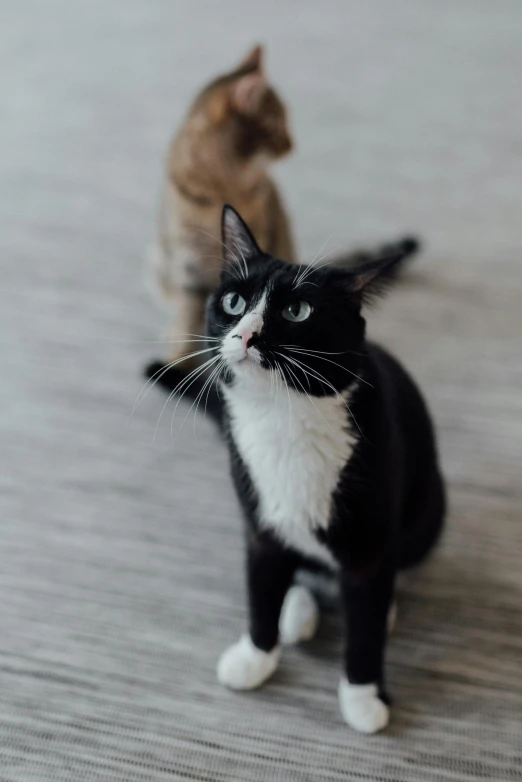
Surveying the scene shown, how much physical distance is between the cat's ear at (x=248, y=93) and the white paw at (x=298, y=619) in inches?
31.0

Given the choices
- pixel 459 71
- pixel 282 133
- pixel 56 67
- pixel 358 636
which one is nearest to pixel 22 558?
pixel 358 636

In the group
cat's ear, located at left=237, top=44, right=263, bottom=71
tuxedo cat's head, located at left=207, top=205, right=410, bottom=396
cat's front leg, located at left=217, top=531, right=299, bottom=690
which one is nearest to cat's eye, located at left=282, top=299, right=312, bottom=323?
tuxedo cat's head, located at left=207, top=205, right=410, bottom=396

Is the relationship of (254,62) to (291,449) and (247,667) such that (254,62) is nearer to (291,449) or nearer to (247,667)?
(291,449)

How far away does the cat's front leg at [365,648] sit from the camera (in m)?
0.87

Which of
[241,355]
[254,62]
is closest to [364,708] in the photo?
[241,355]

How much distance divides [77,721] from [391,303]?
981 millimetres

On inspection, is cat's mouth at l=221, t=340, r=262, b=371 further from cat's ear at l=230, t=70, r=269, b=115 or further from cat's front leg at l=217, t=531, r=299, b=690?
cat's ear at l=230, t=70, r=269, b=115

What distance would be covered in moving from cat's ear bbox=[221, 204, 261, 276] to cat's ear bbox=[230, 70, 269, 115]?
0.53 m

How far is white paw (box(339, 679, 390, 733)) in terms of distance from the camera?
0.93 m

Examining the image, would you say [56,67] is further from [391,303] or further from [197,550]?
[197,550]

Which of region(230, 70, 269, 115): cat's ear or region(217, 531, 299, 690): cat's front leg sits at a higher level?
region(230, 70, 269, 115): cat's ear

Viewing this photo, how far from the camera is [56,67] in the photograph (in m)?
2.33

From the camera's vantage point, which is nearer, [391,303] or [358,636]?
[358,636]

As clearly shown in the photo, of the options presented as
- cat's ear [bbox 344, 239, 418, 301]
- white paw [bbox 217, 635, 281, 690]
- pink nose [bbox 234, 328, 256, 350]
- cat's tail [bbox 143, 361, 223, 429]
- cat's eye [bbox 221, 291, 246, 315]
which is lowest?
white paw [bbox 217, 635, 281, 690]
